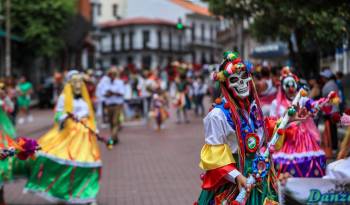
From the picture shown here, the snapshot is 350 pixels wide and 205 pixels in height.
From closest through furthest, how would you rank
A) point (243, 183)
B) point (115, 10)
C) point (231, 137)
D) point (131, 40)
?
point (243, 183) < point (231, 137) < point (131, 40) < point (115, 10)

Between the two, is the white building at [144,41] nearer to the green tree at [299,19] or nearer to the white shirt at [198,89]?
the white shirt at [198,89]

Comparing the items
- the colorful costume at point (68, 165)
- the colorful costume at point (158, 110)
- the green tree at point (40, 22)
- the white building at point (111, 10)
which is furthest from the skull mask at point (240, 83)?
the white building at point (111, 10)

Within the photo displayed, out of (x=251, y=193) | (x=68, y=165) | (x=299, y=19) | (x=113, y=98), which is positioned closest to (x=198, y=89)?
(x=113, y=98)

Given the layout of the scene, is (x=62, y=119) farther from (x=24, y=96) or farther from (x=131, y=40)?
(x=131, y=40)

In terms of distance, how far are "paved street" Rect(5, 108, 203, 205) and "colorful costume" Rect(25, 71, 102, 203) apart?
549 millimetres

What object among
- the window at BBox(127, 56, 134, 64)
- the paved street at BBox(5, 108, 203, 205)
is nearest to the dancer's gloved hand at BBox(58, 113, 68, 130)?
the paved street at BBox(5, 108, 203, 205)

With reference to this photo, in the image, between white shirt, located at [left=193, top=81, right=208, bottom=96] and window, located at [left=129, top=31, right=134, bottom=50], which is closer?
white shirt, located at [left=193, top=81, right=208, bottom=96]

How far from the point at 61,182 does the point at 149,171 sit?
3.44m

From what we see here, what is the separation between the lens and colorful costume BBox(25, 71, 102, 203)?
8.99m

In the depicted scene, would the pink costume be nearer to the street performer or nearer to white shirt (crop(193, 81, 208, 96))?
the street performer

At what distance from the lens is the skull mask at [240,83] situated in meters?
5.18

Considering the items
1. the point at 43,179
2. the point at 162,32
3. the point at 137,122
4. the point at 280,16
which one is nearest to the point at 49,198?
the point at 43,179

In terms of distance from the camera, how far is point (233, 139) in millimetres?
5141

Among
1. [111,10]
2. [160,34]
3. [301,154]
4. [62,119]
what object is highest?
[111,10]
